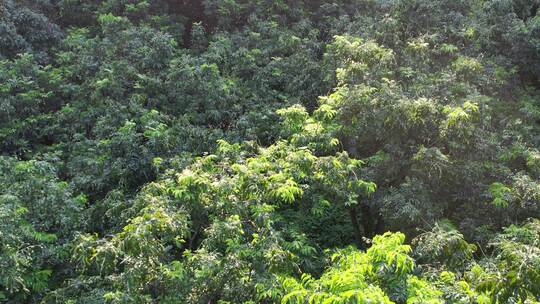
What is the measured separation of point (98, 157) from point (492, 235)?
7.12m

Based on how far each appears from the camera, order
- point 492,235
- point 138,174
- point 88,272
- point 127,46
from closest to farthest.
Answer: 1. point 88,272
2. point 492,235
3. point 138,174
4. point 127,46

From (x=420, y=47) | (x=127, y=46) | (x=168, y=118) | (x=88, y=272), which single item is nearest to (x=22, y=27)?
(x=127, y=46)

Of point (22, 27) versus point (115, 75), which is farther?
point (22, 27)

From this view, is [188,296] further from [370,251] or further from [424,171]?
[424,171]

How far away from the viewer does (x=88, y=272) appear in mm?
7414

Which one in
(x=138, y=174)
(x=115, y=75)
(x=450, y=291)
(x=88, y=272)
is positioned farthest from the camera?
(x=115, y=75)

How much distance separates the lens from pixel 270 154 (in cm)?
845

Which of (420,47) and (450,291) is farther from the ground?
(420,47)

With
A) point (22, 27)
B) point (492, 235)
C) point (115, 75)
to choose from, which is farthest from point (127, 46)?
point (492, 235)

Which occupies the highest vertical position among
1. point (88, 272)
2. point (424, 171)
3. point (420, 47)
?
point (420, 47)

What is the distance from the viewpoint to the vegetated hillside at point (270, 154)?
6.21m

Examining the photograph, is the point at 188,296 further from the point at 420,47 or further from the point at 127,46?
the point at 127,46

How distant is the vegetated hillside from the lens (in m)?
6.21

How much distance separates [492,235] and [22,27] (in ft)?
41.2
